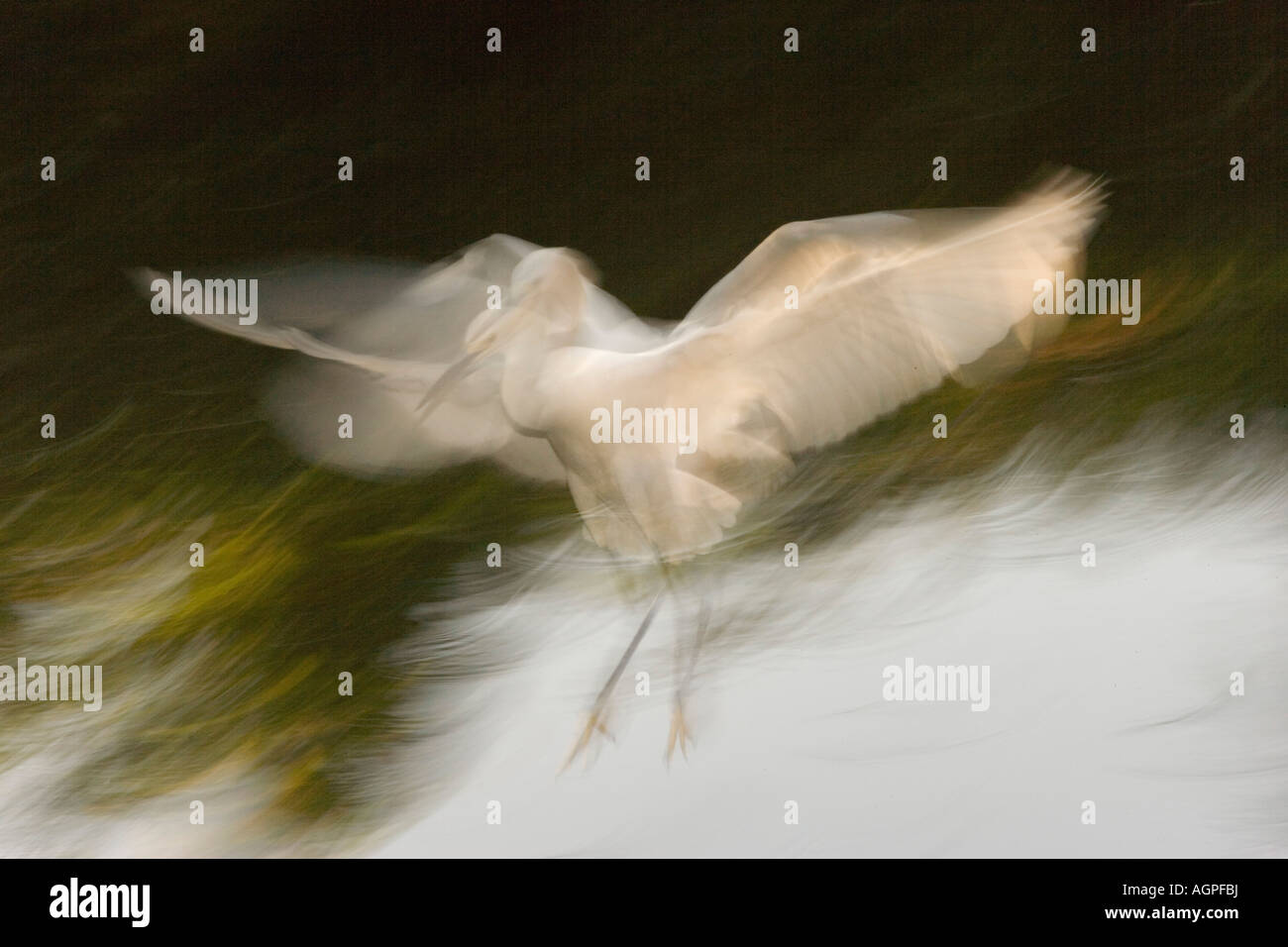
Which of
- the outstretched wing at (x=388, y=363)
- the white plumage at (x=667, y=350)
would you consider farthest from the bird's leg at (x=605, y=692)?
the outstretched wing at (x=388, y=363)

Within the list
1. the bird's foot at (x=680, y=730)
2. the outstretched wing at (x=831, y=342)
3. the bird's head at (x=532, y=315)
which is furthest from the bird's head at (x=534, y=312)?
the bird's foot at (x=680, y=730)

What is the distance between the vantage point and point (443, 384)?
2.33 meters

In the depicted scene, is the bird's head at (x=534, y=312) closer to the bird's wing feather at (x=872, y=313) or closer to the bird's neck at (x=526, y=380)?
the bird's neck at (x=526, y=380)

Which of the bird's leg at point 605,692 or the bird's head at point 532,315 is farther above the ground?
the bird's head at point 532,315

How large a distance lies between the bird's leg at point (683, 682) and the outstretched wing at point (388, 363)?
458 mm

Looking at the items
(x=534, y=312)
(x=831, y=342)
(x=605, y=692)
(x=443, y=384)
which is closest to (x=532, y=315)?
(x=534, y=312)

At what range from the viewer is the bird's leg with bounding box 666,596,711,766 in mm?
2311

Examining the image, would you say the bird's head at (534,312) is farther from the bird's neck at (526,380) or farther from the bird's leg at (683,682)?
the bird's leg at (683,682)

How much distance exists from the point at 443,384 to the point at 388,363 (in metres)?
0.13

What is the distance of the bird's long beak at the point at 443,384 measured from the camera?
233cm

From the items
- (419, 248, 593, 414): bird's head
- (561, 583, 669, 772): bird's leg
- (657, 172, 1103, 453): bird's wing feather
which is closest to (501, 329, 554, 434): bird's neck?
(419, 248, 593, 414): bird's head

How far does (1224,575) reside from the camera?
231 centimetres

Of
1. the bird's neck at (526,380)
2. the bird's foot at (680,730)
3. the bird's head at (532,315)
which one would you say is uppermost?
the bird's head at (532,315)

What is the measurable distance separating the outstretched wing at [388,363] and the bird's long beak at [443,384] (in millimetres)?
11
